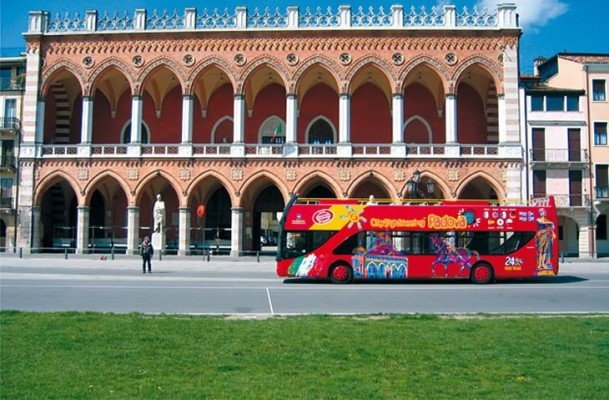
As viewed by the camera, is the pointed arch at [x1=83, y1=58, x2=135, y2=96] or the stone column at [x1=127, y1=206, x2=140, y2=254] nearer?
the stone column at [x1=127, y1=206, x2=140, y2=254]

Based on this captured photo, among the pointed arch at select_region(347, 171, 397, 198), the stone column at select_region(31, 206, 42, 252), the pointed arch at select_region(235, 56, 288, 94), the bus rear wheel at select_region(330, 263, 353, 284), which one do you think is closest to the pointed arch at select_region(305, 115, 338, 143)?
the pointed arch at select_region(235, 56, 288, 94)

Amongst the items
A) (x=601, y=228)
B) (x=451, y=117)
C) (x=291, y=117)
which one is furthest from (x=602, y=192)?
(x=291, y=117)

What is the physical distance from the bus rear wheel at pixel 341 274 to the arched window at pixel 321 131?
17.0 metres

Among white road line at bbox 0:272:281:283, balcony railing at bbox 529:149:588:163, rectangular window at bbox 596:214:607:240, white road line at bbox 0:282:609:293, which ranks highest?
balcony railing at bbox 529:149:588:163

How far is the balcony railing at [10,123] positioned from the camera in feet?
115

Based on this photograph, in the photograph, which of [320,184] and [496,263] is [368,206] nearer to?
[496,263]

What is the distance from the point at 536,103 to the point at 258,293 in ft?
79.5

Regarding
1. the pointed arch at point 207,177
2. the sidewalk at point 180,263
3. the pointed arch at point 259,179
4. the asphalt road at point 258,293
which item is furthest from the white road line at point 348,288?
the pointed arch at point 207,177

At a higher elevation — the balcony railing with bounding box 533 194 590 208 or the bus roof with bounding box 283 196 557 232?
the balcony railing with bounding box 533 194 590 208

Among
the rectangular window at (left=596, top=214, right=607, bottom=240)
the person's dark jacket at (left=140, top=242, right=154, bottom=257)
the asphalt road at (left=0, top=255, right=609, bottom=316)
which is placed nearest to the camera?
the asphalt road at (left=0, top=255, right=609, bottom=316)

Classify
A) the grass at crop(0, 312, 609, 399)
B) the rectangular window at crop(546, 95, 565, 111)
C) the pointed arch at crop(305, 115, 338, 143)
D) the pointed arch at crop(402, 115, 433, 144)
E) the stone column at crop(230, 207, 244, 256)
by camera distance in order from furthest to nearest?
1. the pointed arch at crop(305, 115, 338, 143)
2. the pointed arch at crop(402, 115, 433, 144)
3. the rectangular window at crop(546, 95, 565, 111)
4. the stone column at crop(230, 207, 244, 256)
5. the grass at crop(0, 312, 609, 399)

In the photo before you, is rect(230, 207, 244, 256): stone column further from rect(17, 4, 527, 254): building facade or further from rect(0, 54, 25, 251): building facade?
rect(0, 54, 25, 251): building facade

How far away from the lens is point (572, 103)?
33531 mm

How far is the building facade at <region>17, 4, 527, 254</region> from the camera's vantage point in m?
31.7
